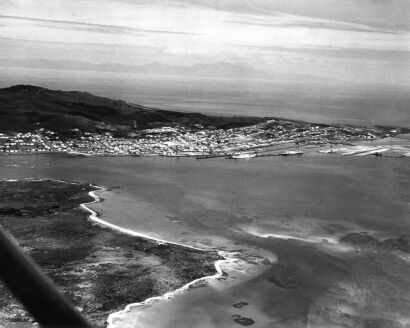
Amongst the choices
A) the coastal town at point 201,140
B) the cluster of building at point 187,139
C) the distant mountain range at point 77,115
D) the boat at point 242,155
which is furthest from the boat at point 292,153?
the distant mountain range at point 77,115

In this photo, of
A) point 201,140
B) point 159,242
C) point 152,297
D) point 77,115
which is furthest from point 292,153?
point 152,297

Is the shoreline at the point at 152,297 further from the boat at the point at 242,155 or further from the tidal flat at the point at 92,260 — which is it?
the boat at the point at 242,155

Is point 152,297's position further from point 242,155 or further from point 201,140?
point 201,140

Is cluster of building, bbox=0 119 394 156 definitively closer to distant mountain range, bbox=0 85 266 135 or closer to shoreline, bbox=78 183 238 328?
distant mountain range, bbox=0 85 266 135

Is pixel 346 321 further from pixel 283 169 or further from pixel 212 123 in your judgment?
pixel 212 123

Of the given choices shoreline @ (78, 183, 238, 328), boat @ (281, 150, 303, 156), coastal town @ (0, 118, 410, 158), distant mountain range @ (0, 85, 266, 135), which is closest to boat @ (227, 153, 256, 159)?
coastal town @ (0, 118, 410, 158)

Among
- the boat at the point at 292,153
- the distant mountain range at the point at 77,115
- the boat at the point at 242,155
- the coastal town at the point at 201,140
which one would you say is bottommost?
the boat at the point at 242,155
